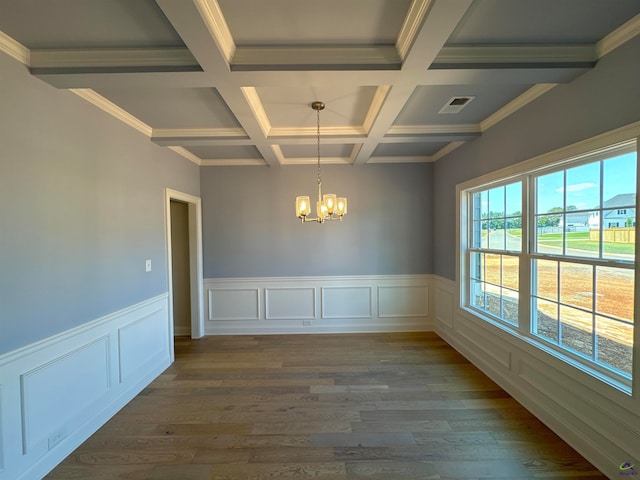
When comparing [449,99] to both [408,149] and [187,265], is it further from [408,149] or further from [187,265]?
[187,265]

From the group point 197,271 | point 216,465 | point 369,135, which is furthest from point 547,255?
point 197,271

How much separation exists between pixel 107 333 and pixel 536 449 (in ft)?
11.4

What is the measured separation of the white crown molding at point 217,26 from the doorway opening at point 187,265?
2.65 m

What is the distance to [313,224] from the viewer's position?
4375mm

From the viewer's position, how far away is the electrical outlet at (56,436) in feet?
6.28

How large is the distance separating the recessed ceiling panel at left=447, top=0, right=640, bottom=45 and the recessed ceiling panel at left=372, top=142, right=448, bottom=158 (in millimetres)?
1901

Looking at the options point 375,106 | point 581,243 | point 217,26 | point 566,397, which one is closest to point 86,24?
point 217,26

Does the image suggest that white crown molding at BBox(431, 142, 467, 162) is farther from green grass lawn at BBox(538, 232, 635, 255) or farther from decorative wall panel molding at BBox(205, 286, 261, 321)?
decorative wall panel molding at BBox(205, 286, 261, 321)

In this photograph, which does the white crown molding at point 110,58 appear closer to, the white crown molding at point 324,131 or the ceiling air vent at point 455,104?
the white crown molding at point 324,131

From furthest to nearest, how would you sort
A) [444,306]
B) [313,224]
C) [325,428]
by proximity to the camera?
1. [313,224]
2. [444,306]
3. [325,428]

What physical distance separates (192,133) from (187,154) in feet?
2.91

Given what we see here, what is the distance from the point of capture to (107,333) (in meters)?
2.43

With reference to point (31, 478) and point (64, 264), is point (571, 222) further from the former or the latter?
point (31, 478)

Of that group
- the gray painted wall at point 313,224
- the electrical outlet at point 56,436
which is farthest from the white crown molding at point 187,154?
the electrical outlet at point 56,436
